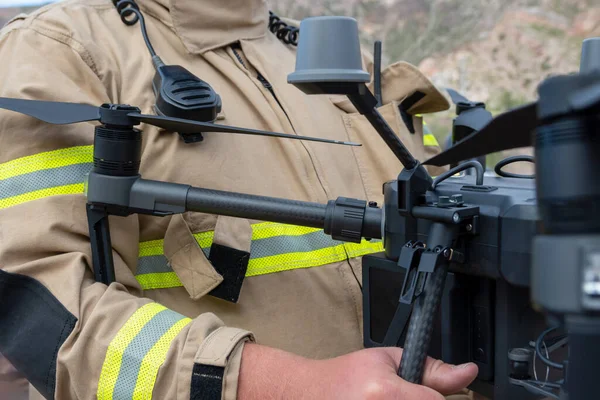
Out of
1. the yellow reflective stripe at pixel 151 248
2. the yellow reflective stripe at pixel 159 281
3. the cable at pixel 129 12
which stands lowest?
the yellow reflective stripe at pixel 159 281

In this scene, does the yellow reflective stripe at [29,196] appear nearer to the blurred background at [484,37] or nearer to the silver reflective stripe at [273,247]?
the silver reflective stripe at [273,247]

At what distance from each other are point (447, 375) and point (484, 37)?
14908 mm

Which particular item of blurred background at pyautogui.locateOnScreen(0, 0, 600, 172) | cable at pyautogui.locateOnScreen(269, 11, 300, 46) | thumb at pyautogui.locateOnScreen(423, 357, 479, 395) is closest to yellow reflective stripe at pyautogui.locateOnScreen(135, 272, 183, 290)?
thumb at pyautogui.locateOnScreen(423, 357, 479, 395)

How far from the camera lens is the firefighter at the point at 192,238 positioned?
42.5 inches

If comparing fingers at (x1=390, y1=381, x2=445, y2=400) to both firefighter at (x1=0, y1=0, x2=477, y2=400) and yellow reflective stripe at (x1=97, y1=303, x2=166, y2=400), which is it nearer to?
firefighter at (x1=0, y1=0, x2=477, y2=400)

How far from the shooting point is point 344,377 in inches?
38.7

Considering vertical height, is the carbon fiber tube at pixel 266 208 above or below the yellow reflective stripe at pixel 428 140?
below

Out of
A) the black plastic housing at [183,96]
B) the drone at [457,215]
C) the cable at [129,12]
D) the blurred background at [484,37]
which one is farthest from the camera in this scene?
the blurred background at [484,37]

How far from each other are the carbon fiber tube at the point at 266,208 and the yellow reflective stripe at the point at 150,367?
218 mm

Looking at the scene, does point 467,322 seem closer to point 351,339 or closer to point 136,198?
point 351,339

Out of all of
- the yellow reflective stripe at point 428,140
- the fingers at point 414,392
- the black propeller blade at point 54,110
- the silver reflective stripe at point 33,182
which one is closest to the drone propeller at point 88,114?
the black propeller blade at point 54,110

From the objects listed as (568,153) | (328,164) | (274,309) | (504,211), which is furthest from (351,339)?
(568,153)

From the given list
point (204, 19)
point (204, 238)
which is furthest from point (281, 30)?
point (204, 238)

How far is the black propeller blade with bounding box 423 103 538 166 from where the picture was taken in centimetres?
62
